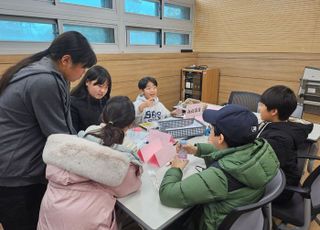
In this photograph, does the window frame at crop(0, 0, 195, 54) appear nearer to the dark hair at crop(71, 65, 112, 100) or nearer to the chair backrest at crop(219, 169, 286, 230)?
the dark hair at crop(71, 65, 112, 100)

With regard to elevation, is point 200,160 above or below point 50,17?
below

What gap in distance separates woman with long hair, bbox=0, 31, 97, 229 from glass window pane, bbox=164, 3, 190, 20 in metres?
3.25

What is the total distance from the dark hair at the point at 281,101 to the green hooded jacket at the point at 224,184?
1.93 feet

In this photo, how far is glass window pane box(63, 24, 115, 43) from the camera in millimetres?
2990

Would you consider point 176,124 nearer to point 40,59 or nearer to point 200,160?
point 200,160

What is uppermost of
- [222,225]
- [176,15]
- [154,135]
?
[176,15]

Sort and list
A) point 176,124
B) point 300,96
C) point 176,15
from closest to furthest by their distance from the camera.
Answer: point 176,124 < point 300,96 < point 176,15

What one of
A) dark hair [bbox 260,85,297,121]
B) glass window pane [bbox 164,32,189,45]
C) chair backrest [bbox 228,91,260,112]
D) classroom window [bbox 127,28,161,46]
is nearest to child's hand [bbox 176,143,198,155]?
dark hair [bbox 260,85,297,121]

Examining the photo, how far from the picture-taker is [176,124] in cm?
190

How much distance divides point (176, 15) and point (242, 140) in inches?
149

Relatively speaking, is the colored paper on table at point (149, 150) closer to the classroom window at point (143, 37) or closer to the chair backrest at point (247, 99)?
the chair backrest at point (247, 99)

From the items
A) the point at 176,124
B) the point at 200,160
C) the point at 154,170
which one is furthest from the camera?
the point at 176,124

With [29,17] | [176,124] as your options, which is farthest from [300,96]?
[29,17]

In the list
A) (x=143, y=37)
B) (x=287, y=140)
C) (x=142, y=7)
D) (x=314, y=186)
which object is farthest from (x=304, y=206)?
(x=142, y=7)
